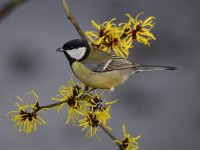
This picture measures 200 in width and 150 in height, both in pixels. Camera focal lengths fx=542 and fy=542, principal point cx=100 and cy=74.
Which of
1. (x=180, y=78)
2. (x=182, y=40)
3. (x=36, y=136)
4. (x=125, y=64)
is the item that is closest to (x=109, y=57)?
(x=125, y=64)

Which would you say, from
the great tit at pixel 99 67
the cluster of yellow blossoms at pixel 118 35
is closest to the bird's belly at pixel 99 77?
the great tit at pixel 99 67

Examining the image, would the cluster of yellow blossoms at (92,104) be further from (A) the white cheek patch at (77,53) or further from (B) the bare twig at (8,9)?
(B) the bare twig at (8,9)

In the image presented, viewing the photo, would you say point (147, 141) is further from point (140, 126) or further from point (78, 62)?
point (78, 62)

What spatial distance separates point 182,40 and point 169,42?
5.4 inches

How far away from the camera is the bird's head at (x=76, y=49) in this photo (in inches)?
58.8

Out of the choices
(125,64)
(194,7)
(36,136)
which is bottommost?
(125,64)

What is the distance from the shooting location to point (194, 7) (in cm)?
427

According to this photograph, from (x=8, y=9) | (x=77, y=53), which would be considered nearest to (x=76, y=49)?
(x=77, y=53)

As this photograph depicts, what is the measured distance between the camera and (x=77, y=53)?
157 centimetres

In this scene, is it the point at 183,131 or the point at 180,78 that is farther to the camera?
the point at 180,78

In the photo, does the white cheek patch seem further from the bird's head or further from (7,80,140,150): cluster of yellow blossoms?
(7,80,140,150): cluster of yellow blossoms

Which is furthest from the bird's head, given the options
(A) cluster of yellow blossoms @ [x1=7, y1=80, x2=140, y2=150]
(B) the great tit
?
(A) cluster of yellow blossoms @ [x1=7, y1=80, x2=140, y2=150]

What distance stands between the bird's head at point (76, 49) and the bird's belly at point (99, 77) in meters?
0.03

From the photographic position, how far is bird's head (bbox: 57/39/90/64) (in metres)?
1.49
